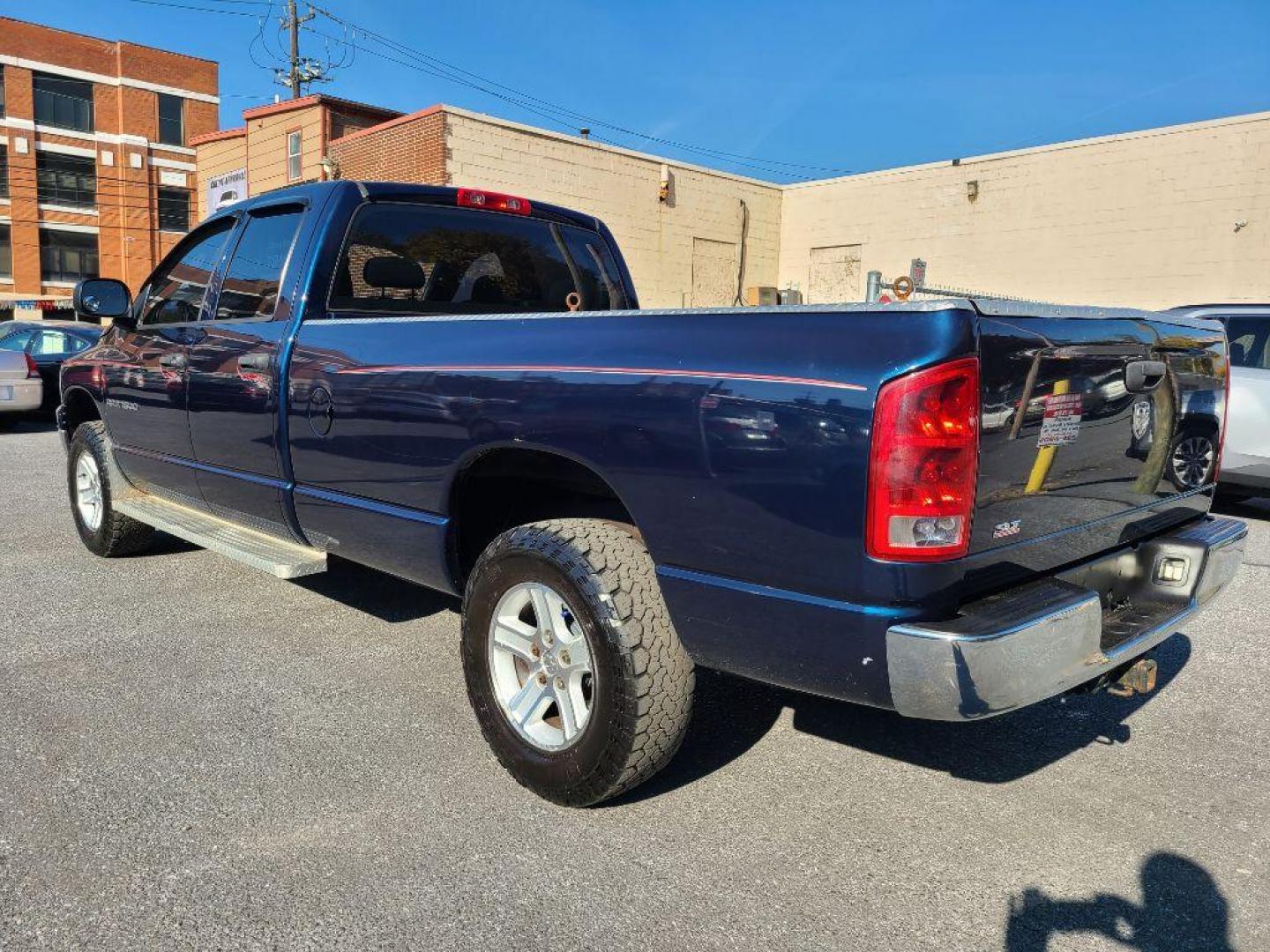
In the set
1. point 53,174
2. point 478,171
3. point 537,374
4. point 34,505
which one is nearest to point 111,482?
point 34,505

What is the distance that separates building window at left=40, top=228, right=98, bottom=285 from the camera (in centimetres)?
4403

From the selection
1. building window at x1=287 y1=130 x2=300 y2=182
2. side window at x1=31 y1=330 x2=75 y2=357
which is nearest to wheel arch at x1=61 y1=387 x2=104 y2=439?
side window at x1=31 y1=330 x2=75 y2=357

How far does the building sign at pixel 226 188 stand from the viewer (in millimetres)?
21094

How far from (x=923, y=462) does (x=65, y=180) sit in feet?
173

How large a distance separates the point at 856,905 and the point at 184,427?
3599 mm

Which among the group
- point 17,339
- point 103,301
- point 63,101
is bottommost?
point 17,339

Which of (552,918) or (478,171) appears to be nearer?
(552,918)

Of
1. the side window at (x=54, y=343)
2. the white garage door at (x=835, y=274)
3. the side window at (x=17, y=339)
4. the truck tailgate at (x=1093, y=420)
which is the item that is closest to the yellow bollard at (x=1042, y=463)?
the truck tailgate at (x=1093, y=420)

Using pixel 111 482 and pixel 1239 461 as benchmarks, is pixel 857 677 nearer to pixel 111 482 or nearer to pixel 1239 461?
pixel 111 482

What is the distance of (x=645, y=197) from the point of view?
18688mm

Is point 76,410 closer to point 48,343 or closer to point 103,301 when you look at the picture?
point 103,301

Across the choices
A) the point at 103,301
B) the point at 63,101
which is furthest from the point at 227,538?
the point at 63,101

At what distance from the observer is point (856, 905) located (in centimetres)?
236

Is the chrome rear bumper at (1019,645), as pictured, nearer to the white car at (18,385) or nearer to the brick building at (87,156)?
the white car at (18,385)
